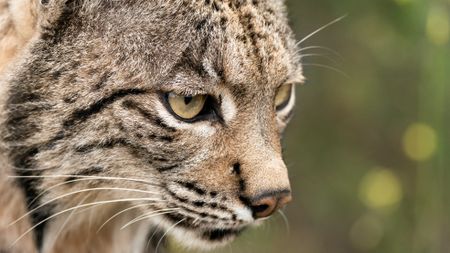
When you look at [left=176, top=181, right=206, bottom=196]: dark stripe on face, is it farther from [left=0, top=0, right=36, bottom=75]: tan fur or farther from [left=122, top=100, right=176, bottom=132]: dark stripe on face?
[left=0, top=0, right=36, bottom=75]: tan fur

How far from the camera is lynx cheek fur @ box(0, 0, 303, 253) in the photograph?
8.92 feet

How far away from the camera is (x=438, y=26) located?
3.64 metres

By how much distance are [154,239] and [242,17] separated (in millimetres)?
1036

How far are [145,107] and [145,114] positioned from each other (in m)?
0.02

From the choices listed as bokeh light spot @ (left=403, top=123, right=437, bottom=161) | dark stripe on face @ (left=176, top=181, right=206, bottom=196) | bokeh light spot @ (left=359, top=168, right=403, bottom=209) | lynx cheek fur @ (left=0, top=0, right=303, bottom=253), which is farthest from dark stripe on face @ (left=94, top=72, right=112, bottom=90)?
bokeh light spot @ (left=359, top=168, right=403, bottom=209)

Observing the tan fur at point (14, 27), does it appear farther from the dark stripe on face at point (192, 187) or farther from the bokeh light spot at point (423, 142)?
the bokeh light spot at point (423, 142)

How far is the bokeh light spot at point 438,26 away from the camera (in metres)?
3.62

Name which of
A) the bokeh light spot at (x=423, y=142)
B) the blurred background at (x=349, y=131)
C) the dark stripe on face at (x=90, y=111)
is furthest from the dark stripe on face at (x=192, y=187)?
the blurred background at (x=349, y=131)

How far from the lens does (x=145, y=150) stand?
9.12 ft

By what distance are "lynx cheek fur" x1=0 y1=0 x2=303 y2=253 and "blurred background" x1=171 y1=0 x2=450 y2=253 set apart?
79.0 inches

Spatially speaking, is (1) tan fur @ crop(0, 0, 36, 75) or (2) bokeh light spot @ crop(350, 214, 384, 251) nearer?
(1) tan fur @ crop(0, 0, 36, 75)

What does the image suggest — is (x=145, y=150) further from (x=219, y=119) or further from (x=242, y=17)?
(x=242, y=17)

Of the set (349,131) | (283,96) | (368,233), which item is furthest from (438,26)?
(349,131)

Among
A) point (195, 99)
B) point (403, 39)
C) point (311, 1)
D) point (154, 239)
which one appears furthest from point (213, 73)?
point (311, 1)
